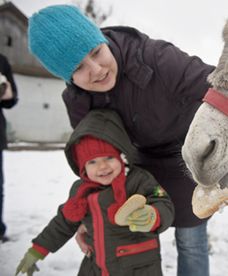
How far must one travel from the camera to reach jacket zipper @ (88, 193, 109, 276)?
1.92 m

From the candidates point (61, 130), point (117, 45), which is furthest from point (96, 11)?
point (117, 45)

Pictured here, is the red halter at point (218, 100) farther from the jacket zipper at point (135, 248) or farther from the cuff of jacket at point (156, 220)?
the jacket zipper at point (135, 248)

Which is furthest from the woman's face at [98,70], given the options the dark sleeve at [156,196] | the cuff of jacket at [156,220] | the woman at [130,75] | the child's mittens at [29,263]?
the child's mittens at [29,263]

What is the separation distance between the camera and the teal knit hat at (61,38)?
1.68 m

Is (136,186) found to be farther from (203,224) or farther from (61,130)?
(61,130)

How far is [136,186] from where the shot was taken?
1931mm

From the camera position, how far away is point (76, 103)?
1927 millimetres

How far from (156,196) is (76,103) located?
582mm

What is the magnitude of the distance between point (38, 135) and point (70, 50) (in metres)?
14.5

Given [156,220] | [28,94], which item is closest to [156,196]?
[156,220]

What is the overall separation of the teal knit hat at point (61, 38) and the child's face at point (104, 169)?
452 mm

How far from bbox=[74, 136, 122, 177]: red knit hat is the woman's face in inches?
12.6

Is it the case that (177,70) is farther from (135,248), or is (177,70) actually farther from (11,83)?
(11,83)

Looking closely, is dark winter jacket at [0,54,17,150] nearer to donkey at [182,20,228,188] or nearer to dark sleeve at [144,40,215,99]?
dark sleeve at [144,40,215,99]
